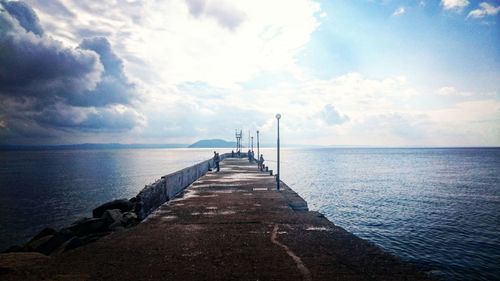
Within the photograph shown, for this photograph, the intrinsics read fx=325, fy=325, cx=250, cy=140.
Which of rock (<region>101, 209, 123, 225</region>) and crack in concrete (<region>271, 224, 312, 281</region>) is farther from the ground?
crack in concrete (<region>271, 224, 312, 281</region>)

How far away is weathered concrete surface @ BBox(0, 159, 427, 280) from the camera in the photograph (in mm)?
6820

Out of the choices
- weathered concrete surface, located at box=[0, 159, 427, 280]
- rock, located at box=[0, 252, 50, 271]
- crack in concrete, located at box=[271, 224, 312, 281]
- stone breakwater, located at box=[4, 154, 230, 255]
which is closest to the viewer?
crack in concrete, located at box=[271, 224, 312, 281]

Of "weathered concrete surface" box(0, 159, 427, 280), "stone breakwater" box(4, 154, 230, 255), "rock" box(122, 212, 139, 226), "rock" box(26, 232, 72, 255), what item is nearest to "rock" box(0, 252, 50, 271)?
"weathered concrete surface" box(0, 159, 427, 280)

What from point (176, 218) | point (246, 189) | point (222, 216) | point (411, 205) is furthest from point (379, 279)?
point (411, 205)

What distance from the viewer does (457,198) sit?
31578 mm

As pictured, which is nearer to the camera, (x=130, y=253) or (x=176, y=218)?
(x=130, y=253)

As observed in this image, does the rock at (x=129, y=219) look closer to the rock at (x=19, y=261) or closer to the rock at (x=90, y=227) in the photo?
the rock at (x=90, y=227)

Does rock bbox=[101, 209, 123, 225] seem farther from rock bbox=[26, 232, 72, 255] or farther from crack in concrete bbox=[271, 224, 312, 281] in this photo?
crack in concrete bbox=[271, 224, 312, 281]

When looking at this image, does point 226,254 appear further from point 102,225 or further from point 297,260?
point 102,225

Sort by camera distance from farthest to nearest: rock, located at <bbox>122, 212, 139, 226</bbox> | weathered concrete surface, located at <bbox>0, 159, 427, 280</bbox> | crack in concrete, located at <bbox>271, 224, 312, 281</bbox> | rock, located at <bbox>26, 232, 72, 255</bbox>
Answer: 1. rock, located at <bbox>122, 212, 139, 226</bbox>
2. rock, located at <bbox>26, 232, 72, 255</bbox>
3. weathered concrete surface, located at <bbox>0, 159, 427, 280</bbox>
4. crack in concrete, located at <bbox>271, 224, 312, 281</bbox>

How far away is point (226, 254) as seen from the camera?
8070 millimetres

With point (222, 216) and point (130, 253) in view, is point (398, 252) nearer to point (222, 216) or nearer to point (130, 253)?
point (222, 216)

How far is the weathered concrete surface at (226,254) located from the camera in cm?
682

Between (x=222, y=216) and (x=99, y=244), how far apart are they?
4684 mm
